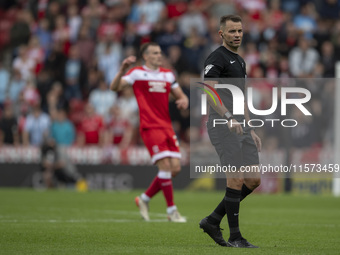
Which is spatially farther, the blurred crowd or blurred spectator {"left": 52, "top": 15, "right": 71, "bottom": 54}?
blurred spectator {"left": 52, "top": 15, "right": 71, "bottom": 54}

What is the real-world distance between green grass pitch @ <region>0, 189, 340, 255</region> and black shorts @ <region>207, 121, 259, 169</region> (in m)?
0.89

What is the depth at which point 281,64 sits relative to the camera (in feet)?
70.8

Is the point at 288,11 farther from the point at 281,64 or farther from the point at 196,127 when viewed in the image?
the point at 196,127

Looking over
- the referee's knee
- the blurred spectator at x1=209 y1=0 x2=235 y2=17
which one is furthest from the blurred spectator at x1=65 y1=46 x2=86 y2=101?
the referee's knee

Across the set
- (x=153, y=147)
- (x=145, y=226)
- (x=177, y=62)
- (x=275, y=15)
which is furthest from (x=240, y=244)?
(x=275, y=15)

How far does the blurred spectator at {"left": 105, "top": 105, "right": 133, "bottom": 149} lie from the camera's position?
21.6 metres

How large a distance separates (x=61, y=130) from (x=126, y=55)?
9.34ft

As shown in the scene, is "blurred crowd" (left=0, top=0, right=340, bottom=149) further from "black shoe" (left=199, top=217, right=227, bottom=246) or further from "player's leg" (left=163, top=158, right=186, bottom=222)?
"black shoe" (left=199, top=217, right=227, bottom=246)

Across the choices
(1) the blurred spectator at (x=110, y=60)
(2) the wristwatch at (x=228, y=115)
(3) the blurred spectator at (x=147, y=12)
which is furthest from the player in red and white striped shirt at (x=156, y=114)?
(3) the blurred spectator at (x=147, y=12)

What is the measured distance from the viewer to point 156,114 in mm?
12414

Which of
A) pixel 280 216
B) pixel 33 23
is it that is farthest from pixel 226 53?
pixel 33 23

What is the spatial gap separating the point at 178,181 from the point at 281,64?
4.08 m

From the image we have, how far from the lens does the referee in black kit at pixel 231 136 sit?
27.8 feet

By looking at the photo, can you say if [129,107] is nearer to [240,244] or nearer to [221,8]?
[221,8]
